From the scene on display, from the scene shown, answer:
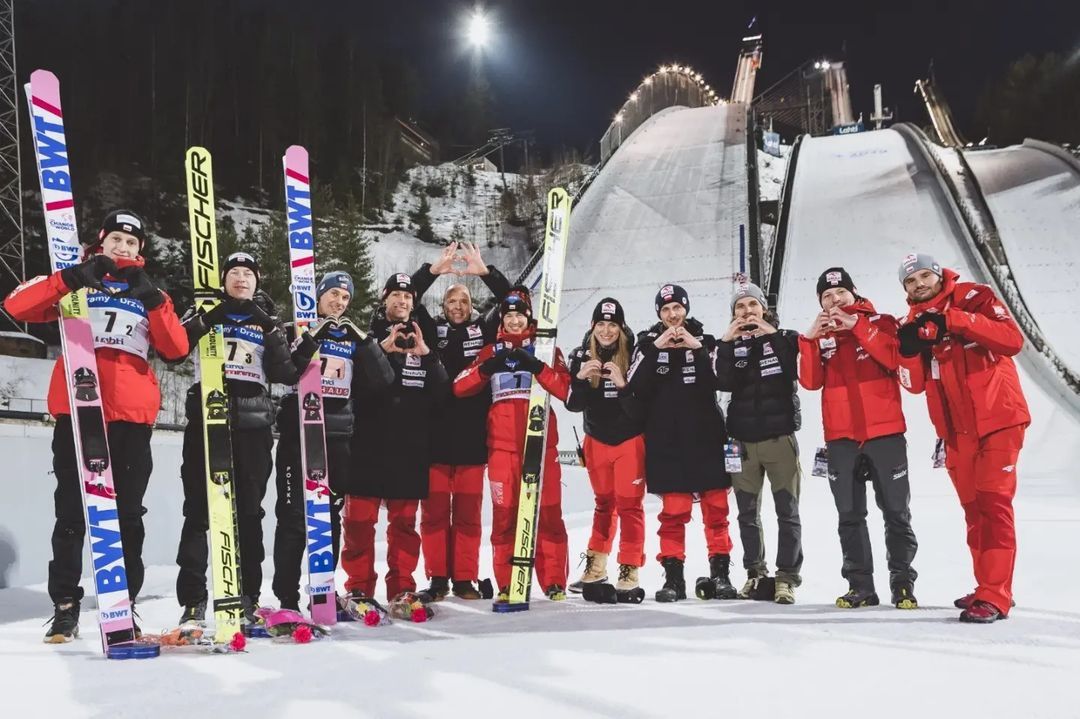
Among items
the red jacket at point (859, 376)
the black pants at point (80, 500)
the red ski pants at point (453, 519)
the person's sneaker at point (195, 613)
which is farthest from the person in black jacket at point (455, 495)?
the red jacket at point (859, 376)

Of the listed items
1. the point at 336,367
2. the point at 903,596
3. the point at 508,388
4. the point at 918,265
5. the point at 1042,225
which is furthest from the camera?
the point at 1042,225

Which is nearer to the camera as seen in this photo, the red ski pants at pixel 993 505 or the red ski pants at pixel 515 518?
the red ski pants at pixel 993 505

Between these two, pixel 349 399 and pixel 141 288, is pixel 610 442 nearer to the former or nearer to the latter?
pixel 349 399

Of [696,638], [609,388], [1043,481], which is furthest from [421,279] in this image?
[1043,481]

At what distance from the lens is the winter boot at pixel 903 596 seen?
379 centimetres

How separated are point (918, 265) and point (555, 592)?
2.75m

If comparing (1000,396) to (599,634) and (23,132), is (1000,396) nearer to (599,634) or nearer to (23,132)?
(599,634)

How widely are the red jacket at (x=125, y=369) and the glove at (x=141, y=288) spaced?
3 cm

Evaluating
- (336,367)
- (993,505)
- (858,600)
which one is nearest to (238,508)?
(336,367)

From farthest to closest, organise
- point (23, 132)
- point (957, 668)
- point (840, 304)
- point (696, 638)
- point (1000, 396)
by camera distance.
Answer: point (23, 132), point (840, 304), point (1000, 396), point (696, 638), point (957, 668)

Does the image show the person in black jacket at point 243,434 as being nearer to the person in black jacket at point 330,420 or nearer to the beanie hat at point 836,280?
the person in black jacket at point 330,420

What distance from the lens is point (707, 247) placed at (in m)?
17.8

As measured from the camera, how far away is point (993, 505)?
3.58 m

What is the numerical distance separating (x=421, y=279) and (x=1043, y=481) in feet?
24.3
